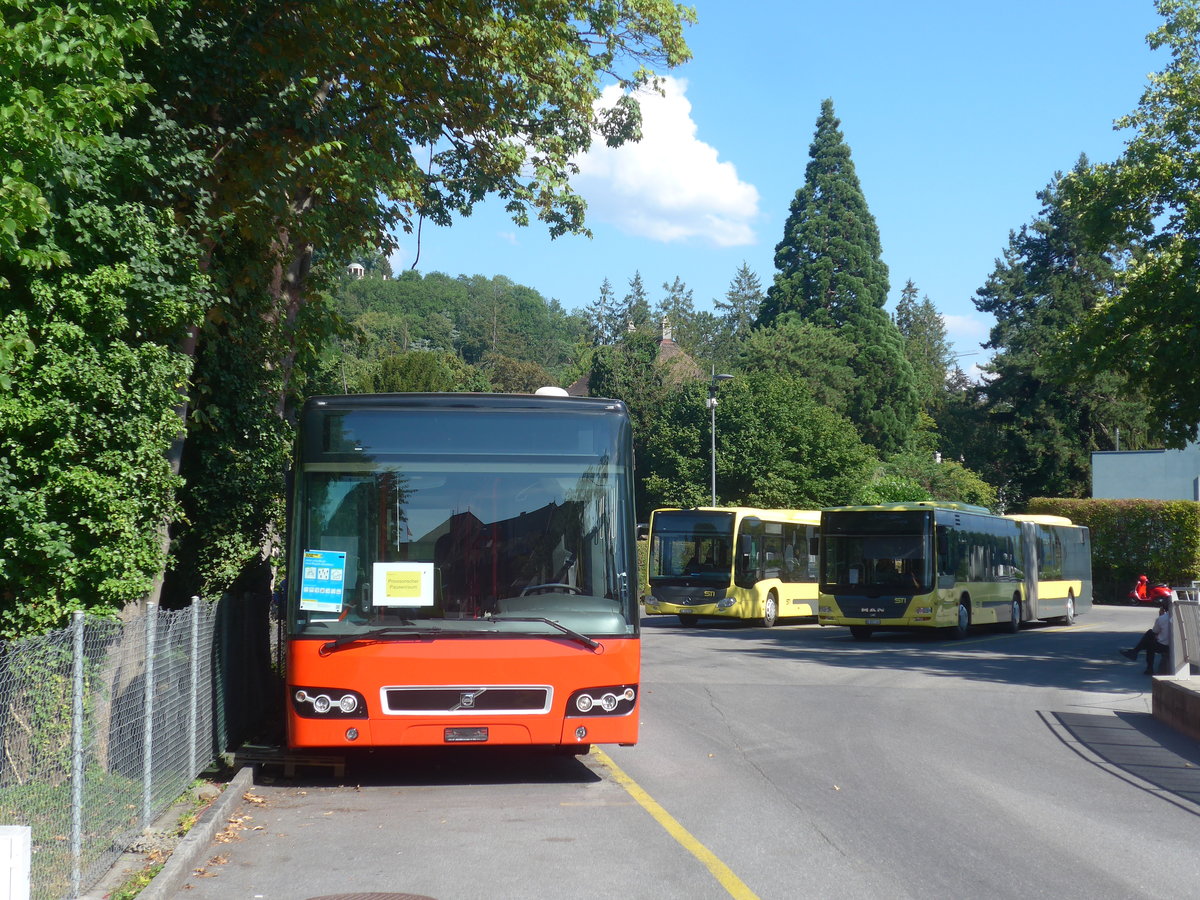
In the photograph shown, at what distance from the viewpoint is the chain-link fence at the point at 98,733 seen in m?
6.16

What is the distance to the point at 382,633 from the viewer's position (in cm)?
934

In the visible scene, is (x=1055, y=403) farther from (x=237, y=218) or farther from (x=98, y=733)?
(x=98, y=733)

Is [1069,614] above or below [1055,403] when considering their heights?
below

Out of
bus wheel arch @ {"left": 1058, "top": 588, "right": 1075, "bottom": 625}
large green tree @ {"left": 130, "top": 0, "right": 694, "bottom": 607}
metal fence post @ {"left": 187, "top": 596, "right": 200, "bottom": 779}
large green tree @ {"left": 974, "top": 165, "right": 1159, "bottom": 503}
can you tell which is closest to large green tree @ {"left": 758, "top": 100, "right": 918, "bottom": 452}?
large green tree @ {"left": 974, "top": 165, "right": 1159, "bottom": 503}

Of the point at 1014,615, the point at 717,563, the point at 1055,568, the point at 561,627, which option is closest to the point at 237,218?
the point at 561,627

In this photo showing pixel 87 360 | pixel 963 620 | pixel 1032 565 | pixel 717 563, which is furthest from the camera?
pixel 1032 565

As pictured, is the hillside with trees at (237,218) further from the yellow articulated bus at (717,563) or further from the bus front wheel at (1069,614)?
the bus front wheel at (1069,614)

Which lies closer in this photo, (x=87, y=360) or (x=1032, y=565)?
(x=87, y=360)

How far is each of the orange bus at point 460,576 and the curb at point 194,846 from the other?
0.67 metres

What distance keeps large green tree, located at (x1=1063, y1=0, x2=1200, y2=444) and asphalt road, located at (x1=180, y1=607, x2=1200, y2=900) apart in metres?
10.6

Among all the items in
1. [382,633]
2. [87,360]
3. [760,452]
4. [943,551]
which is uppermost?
[760,452]

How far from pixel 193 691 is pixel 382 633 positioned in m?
1.37

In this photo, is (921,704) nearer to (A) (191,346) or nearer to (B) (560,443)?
(B) (560,443)

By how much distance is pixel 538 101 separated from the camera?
1579 cm
